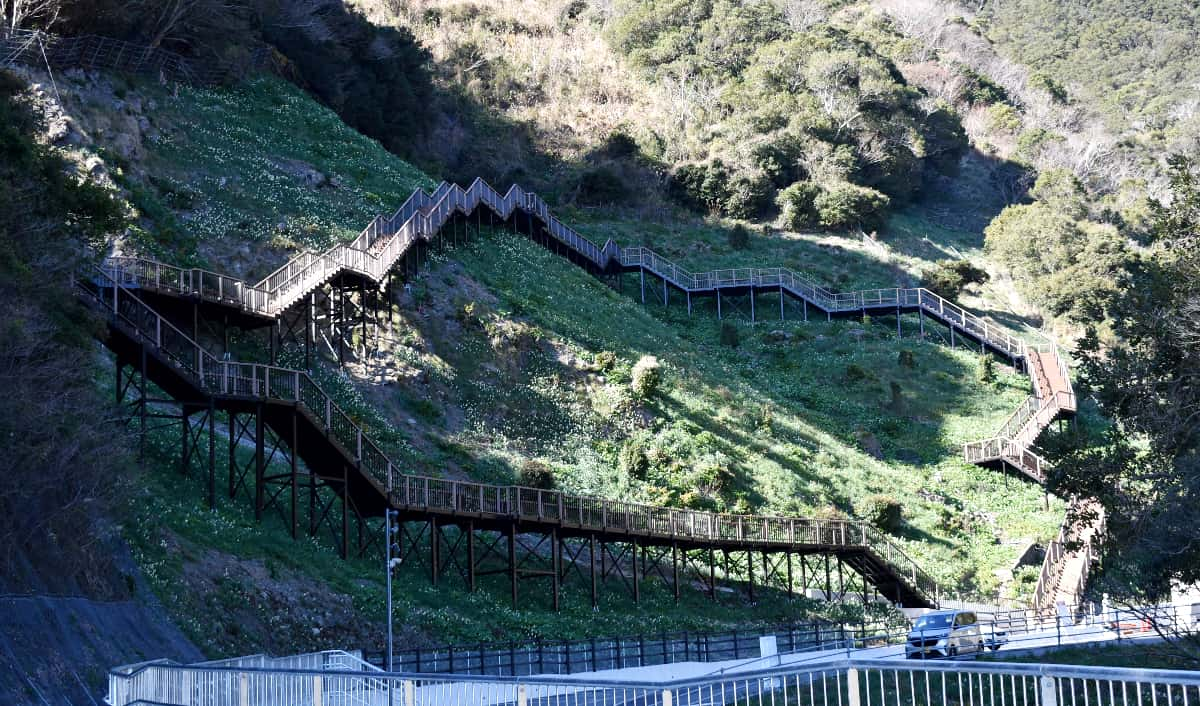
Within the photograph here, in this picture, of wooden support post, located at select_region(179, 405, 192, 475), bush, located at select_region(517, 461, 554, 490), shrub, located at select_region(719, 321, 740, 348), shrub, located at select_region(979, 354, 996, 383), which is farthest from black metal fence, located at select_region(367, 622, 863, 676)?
shrub, located at select_region(719, 321, 740, 348)

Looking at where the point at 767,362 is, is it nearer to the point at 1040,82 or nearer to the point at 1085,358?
the point at 1085,358

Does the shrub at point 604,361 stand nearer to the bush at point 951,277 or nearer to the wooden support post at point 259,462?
the wooden support post at point 259,462

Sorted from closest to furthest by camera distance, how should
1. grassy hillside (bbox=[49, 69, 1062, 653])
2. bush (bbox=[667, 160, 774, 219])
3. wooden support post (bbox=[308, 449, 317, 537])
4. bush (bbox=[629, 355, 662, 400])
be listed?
wooden support post (bbox=[308, 449, 317, 537]), grassy hillside (bbox=[49, 69, 1062, 653]), bush (bbox=[629, 355, 662, 400]), bush (bbox=[667, 160, 774, 219])

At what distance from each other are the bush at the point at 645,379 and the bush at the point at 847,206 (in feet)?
110

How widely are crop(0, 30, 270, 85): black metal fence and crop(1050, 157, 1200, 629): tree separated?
33.5 meters

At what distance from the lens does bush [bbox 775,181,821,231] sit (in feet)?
273

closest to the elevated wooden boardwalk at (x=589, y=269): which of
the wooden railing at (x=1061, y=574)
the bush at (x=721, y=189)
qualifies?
the wooden railing at (x=1061, y=574)

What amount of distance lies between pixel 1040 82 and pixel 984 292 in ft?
161

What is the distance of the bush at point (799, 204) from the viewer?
273ft

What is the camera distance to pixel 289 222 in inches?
2088

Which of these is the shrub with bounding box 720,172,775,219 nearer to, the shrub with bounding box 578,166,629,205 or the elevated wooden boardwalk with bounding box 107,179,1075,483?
the shrub with bounding box 578,166,629,205

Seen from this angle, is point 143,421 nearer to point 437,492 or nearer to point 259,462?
point 259,462

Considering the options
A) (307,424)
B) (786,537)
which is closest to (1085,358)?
(786,537)

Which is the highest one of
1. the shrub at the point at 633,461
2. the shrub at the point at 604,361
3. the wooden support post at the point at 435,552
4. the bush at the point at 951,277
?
the bush at the point at 951,277
